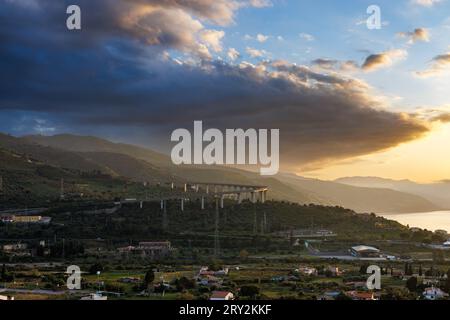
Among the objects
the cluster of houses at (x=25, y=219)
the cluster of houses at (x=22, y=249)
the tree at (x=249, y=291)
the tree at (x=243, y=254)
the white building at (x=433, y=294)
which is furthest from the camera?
the cluster of houses at (x=25, y=219)

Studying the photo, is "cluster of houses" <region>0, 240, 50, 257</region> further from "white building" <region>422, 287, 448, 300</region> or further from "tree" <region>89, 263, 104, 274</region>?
"white building" <region>422, 287, 448, 300</region>

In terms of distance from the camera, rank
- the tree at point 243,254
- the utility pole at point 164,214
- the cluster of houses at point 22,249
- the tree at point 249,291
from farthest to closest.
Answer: the utility pole at point 164,214
the cluster of houses at point 22,249
the tree at point 243,254
the tree at point 249,291

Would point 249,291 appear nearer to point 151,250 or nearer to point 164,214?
point 151,250

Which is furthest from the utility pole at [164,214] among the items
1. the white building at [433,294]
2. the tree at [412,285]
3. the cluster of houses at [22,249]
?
the white building at [433,294]

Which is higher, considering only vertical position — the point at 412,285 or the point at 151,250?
the point at 151,250

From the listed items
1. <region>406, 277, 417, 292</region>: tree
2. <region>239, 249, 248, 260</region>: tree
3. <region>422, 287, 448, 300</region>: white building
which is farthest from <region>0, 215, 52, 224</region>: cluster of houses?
<region>422, 287, 448, 300</region>: white building

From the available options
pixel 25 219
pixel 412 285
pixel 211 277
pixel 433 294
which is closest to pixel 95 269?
pixel 211 277

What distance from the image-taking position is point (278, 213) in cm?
5778

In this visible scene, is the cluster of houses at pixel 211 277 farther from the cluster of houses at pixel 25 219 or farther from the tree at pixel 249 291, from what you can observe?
the cluster of houses at pixel 25 219

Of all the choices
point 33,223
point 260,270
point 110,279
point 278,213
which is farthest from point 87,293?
point 278,213

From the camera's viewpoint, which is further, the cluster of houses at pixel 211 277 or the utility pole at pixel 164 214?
the utility pole at pixel 164 214

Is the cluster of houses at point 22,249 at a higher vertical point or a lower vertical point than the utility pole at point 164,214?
lower

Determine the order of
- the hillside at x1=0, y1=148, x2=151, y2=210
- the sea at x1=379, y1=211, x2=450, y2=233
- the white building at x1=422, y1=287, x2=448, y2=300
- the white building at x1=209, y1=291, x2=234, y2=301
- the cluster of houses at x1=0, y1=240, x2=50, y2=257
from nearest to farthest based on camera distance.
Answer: the white building at x1=209, y1=291, x2=234, y2=301 → the white building at x1=422, y1=287, x2=448, y2=300 → the cluster of houses at x1=0, y1=240, x2=50, y2=257 → the hillside at x1=0, y1=148, x2=151, y2=210 → the sea at x1=379, y1=211, x2=450, y2=233
